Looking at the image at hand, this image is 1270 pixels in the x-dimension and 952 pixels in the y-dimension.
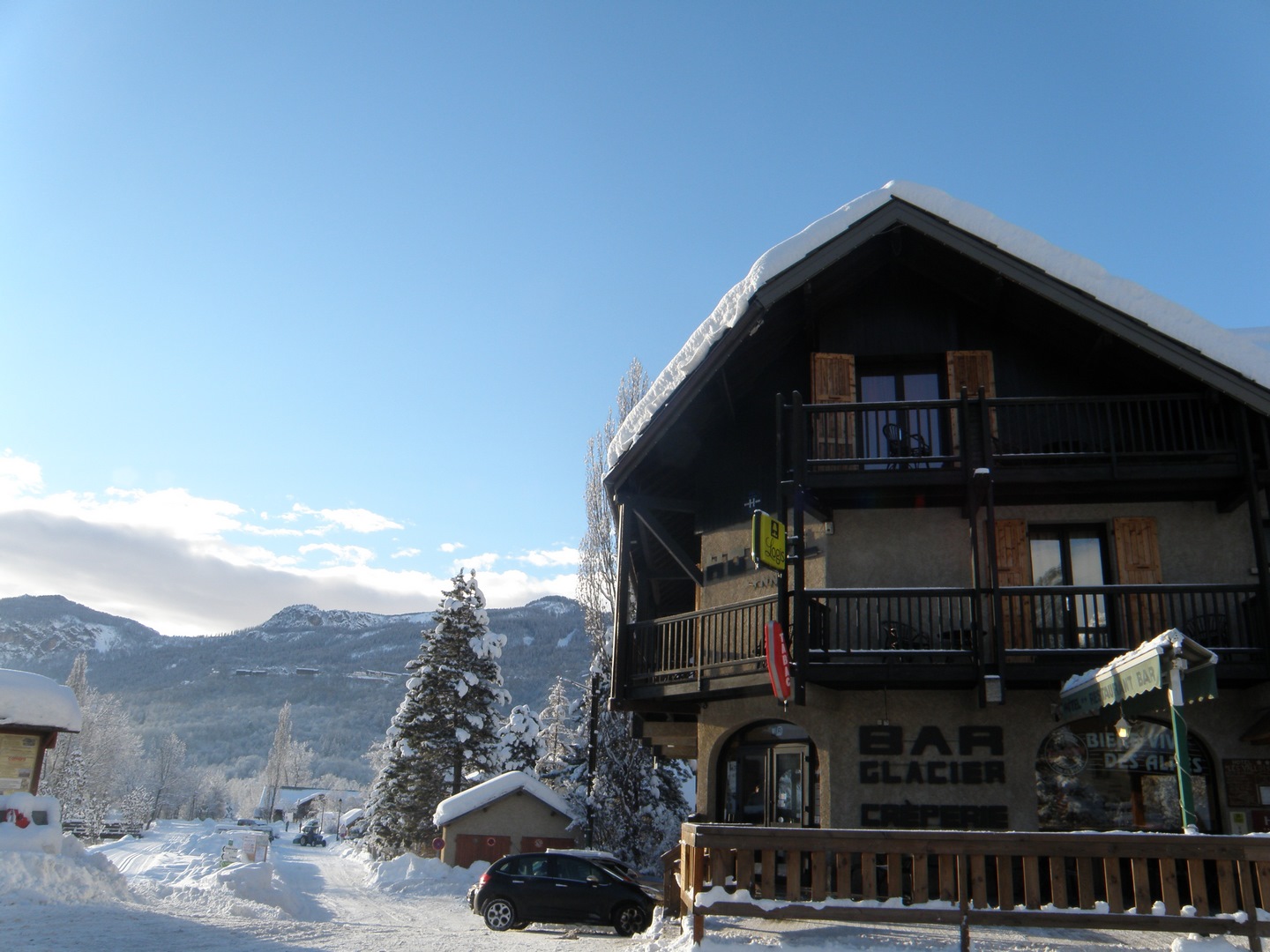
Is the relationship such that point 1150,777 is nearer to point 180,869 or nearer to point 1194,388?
point 1194,388

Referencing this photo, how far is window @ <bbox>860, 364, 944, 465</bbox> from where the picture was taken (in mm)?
16172

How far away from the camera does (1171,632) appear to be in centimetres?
1014

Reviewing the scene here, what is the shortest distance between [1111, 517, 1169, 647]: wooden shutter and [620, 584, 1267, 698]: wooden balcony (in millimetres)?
63

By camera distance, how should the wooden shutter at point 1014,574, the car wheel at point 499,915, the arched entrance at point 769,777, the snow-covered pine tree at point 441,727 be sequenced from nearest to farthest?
1. the wooden shutter at point 1014,574
2. the arched entrance at point 769,777
3. the car wheel at point 499,915
4. the snow-covered pine tree at point 441,727

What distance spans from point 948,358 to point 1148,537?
4156 millimetres

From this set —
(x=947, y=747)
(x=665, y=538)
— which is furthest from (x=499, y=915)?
(x=947, y=747)

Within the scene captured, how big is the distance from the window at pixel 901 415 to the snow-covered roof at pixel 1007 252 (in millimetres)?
2664

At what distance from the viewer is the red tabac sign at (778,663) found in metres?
13.6

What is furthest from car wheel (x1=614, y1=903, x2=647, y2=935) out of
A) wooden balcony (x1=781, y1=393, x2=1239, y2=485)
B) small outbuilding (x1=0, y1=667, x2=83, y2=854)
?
small outbuilding (x1=0, y1=667, x2=83, y2=854)

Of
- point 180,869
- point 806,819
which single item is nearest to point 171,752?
point 180,869

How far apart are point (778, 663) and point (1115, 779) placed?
17.5 feet

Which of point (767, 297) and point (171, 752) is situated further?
point (171, 752)

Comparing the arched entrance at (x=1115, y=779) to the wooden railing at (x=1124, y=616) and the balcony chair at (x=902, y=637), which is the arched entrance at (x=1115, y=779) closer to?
the wooden railing at (x=1124, y=616)

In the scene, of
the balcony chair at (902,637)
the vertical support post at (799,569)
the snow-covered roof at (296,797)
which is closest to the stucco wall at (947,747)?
the balcony chair at (902,637)
